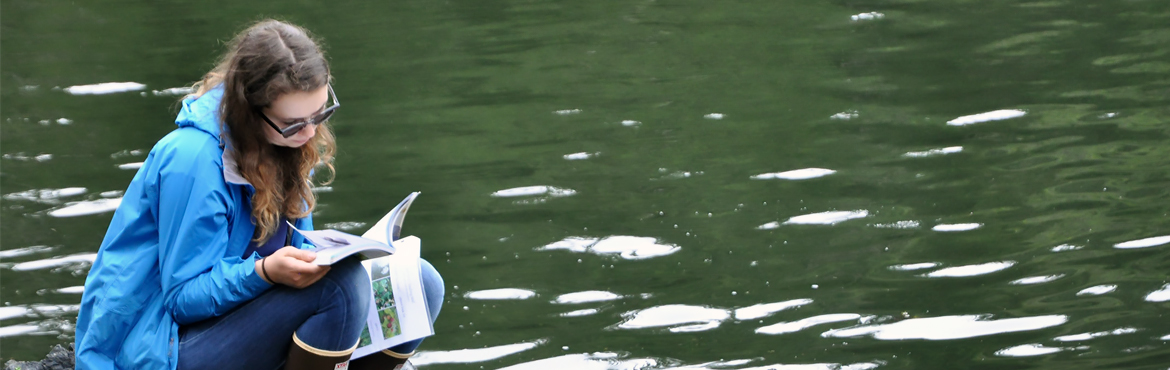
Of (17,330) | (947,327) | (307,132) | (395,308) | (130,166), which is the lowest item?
(130,166)

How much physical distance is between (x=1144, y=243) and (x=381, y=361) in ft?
11.0

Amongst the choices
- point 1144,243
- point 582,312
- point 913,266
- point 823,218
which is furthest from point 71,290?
point 1144,243

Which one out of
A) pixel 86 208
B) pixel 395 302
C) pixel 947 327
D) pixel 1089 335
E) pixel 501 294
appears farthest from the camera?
pixel 86 208

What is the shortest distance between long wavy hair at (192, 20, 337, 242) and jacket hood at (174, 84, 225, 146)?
0.02 metres

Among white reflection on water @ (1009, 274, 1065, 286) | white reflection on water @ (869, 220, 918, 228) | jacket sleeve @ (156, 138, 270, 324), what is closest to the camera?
jacket sleeve @ (156, 138, 270, 324)

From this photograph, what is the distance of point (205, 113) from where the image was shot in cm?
254

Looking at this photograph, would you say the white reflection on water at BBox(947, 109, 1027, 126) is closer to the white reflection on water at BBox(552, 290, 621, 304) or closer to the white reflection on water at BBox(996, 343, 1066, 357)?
the white reflection on water at BBox(996, 343, 1066, 357)

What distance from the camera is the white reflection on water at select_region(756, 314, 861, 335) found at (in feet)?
13.4

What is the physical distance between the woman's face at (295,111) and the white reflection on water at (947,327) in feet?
6.98

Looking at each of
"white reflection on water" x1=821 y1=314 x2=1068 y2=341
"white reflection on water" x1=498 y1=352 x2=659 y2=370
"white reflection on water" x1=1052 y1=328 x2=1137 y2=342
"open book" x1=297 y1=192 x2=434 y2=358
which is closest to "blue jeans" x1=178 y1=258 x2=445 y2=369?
"open book" x1=297 y1=192 x2=434 y2=358

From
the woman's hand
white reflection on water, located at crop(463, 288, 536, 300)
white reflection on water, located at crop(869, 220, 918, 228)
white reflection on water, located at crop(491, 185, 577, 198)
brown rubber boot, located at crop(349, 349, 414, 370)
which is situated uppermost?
the woman's hand

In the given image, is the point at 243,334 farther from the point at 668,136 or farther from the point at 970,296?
the point at 668,136

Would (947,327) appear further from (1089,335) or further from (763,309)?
(763,309)

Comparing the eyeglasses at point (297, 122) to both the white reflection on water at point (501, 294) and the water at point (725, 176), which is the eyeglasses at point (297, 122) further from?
the white reflection on water at point (501, 294)
